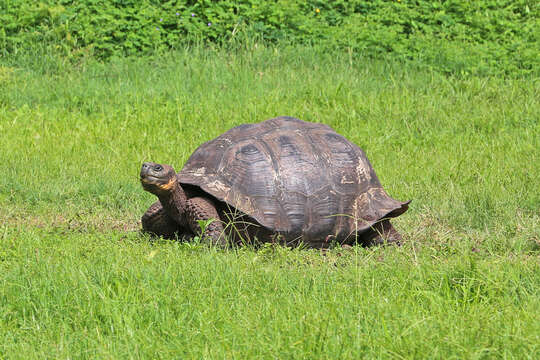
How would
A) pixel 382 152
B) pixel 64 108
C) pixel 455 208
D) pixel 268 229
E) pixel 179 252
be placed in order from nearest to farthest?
pixel 179 252
pixel 268 229
pixel 455 208
pixel 382 152
pixel 64 108

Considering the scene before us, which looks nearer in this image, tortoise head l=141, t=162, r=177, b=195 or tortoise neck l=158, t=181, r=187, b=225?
tortoise head l=141, t=162, r=177, b=195

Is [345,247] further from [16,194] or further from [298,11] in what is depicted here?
[298,11]

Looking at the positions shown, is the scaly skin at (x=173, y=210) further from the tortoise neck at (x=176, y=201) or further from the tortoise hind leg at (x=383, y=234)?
the tortoise hind leg at (x=383, y=234)

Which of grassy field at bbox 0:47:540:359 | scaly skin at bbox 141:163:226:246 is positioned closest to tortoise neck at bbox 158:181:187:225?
scaly skin at bbox 141:163:226:246

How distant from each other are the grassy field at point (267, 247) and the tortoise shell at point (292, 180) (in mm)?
282

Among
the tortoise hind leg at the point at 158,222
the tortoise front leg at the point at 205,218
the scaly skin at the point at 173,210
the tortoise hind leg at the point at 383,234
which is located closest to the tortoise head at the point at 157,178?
the scaly skin at the point at 173,210

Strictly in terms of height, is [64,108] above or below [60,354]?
below

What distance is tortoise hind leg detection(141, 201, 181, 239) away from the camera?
497cm

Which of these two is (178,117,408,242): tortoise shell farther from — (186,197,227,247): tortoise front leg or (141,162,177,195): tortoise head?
(141,162,177,195): tortoise head

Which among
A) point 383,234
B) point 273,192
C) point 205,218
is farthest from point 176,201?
point 383,234

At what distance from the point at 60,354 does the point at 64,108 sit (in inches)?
231

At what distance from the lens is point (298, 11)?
35.9 ft

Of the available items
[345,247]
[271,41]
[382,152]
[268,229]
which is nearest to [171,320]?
[268,229]

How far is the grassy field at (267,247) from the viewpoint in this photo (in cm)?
294
